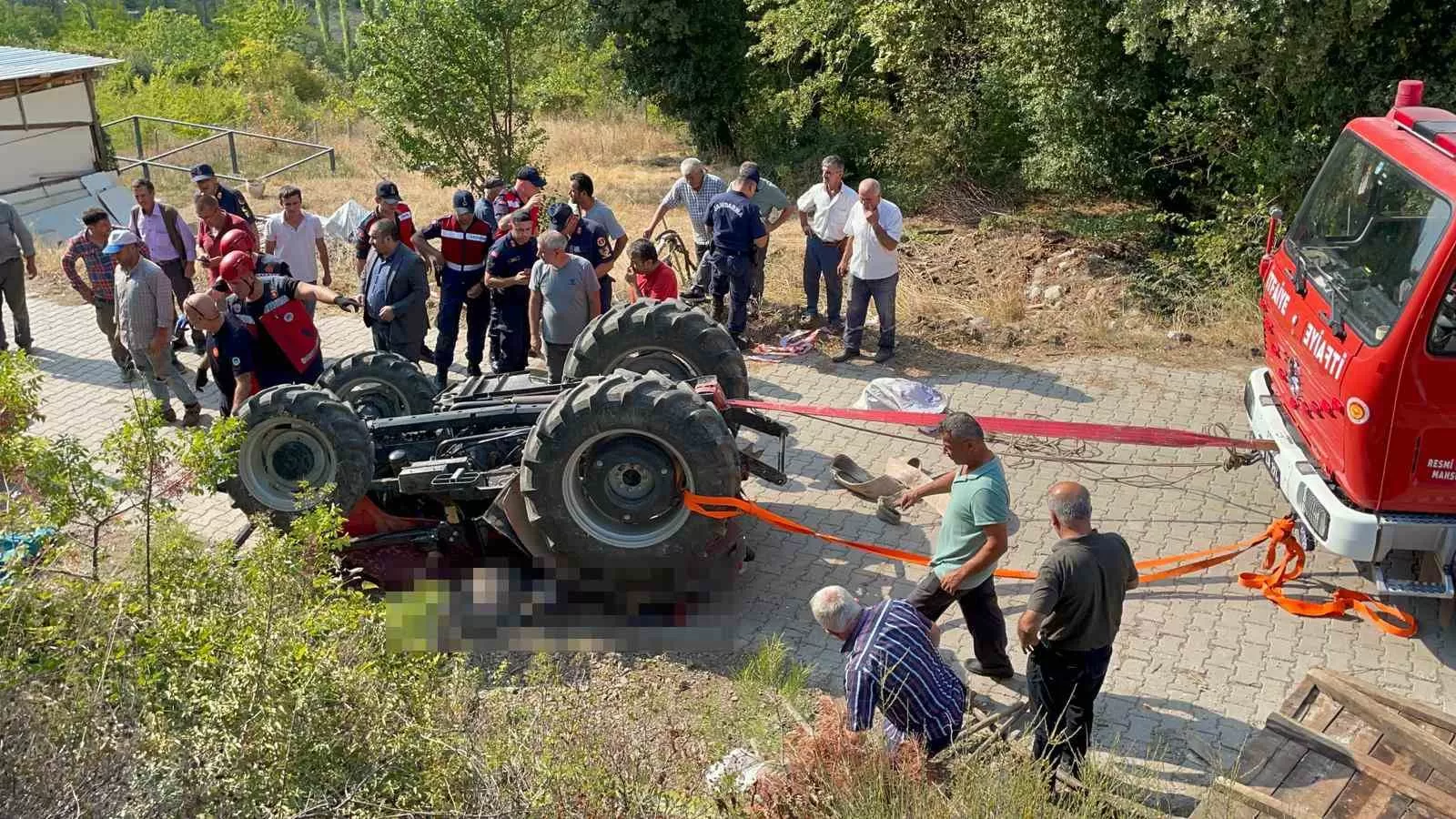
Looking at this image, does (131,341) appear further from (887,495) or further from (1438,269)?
(1438,269)

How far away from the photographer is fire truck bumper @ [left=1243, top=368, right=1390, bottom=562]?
5.65m

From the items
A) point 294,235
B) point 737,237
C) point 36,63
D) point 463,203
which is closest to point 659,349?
point 737,237

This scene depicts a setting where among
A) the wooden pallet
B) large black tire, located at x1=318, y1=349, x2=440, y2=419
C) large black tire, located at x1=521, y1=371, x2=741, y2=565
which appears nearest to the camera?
the wooden pallet

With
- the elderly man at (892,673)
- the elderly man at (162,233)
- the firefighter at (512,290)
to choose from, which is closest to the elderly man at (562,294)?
the firefighter at (512,290)

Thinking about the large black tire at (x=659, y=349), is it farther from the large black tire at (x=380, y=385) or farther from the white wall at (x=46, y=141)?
the white wall at (x=46, y=141)

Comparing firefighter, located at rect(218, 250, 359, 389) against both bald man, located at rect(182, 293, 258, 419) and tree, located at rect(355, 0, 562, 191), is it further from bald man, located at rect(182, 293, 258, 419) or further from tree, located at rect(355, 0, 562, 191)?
tree, located at rect(355, 0, 562, 191)

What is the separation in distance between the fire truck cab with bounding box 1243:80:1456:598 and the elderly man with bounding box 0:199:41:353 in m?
10.0

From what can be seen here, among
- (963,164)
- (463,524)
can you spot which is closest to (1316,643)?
(463,524)

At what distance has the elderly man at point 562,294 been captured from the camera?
26.8ft

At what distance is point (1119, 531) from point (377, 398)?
4.53 m

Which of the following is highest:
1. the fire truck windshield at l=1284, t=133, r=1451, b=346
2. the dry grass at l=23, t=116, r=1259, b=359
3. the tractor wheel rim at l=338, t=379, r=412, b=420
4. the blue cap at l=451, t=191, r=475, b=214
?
the fire truck windshield at l=1284, t=133, r=1451, b=346

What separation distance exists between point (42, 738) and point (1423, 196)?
6255 millimetres

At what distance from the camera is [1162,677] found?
569 cm

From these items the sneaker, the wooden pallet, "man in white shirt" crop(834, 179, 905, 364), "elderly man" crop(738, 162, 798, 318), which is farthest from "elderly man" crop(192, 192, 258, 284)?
the wooden pallet
